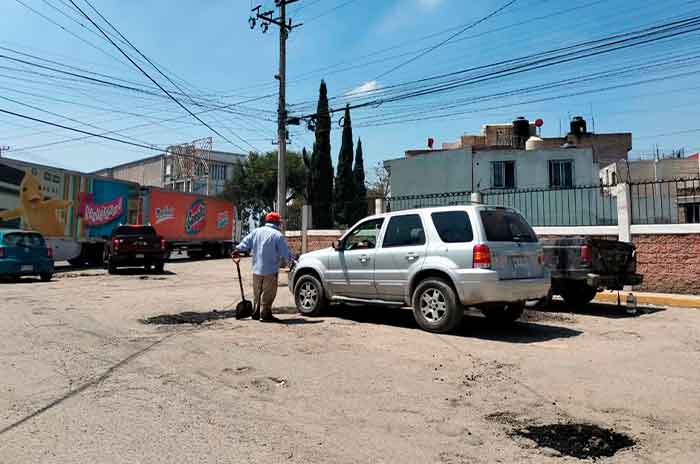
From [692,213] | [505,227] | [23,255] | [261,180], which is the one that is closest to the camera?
[505,227]

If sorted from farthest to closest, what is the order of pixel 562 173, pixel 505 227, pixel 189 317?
pixel 562 173
pixel 189 317
pixel 505 227

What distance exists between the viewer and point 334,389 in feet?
16.6

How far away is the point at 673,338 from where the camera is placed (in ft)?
25.2

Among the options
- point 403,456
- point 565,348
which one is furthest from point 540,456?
point 565,348

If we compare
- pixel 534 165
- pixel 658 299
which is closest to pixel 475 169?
pixel 534 165

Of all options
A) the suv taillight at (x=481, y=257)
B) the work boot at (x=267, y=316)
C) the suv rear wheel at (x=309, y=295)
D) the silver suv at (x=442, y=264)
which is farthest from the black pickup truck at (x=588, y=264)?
the work boot at (x=267, y=316)

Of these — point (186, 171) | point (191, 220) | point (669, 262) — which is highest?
point (186, 171)

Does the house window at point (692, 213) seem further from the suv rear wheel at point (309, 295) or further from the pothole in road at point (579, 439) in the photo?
the pothole in road at point (579, 439)

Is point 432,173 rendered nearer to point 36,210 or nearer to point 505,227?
point 36,210

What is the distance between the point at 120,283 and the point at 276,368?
1183cm

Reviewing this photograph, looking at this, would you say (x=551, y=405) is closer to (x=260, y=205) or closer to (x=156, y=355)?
(x=156, y=355)

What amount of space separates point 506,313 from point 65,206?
20.0m

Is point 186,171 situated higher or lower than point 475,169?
higher

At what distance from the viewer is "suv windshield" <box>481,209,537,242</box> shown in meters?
7.53
